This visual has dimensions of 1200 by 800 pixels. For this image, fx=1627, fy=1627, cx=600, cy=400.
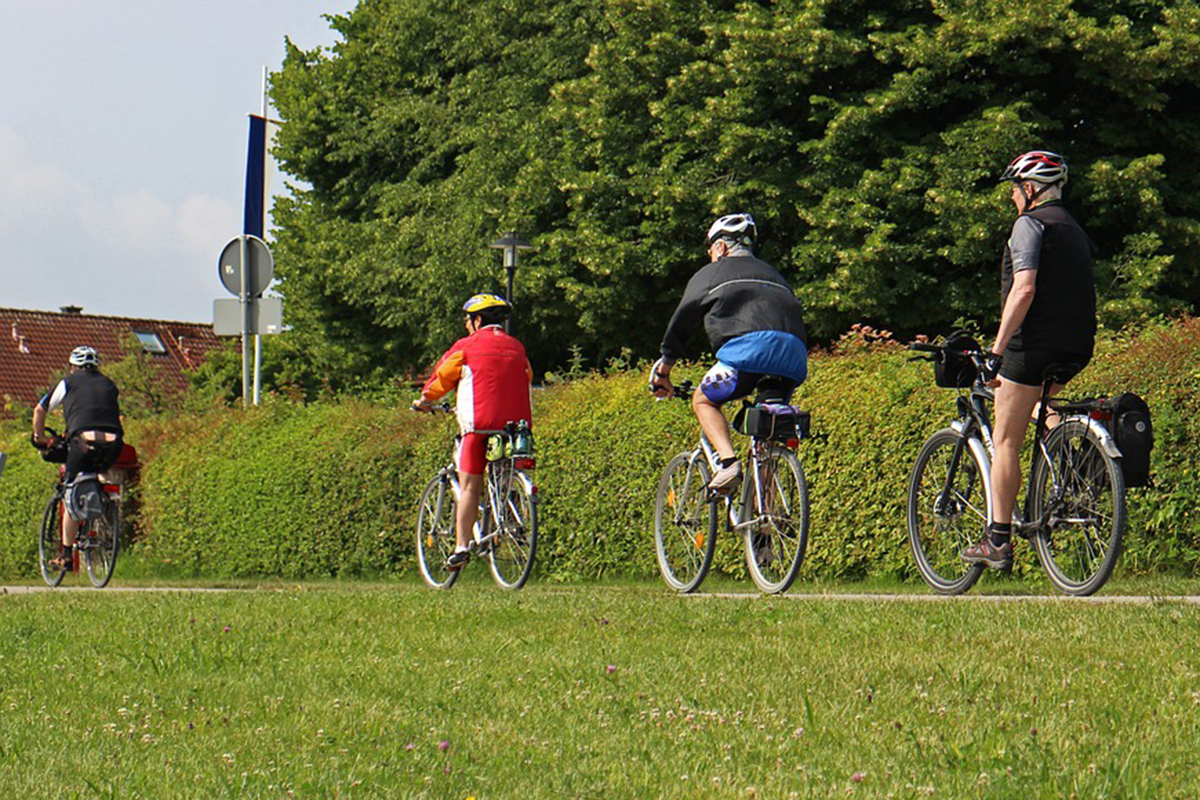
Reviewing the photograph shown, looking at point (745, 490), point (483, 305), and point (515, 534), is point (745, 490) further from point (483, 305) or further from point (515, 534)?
point (483, 305)

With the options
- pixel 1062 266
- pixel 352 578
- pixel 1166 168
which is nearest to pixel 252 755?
pixel 1062 266

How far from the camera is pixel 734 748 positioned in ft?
13.9

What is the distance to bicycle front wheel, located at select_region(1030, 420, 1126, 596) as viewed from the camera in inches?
289

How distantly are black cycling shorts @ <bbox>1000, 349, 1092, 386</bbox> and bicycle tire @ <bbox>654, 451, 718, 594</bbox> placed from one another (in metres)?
2.11

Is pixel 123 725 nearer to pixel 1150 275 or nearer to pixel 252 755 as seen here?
pixel 252 755

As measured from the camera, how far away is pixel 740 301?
8734 mm

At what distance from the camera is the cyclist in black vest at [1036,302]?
745cm

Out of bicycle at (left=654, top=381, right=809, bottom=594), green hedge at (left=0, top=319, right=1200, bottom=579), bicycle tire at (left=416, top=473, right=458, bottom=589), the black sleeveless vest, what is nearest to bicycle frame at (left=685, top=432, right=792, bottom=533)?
bicycle at (left=654, top=381, right=809, bottom=594)

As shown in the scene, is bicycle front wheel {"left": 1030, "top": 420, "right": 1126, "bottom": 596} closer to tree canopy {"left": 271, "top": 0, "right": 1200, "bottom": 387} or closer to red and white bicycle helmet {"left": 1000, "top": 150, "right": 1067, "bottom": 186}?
red and white bicycle helmet {"left": 1000, "top": 150, "right": 1067, "bottom": 186}

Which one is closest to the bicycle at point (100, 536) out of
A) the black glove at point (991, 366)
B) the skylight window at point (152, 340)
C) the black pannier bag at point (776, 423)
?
the black pannier bag at point (776, 423)

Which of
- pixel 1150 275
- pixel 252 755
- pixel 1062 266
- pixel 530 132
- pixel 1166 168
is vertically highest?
pixel 530 132

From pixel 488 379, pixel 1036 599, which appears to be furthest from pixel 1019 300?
pixel 488 379

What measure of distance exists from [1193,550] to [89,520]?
→ 935 cm

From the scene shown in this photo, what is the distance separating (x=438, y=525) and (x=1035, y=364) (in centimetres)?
528
